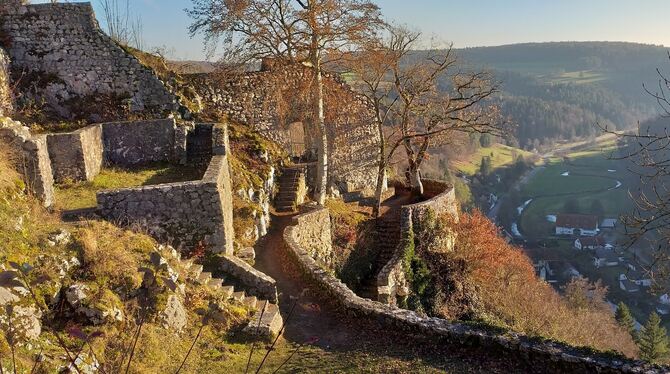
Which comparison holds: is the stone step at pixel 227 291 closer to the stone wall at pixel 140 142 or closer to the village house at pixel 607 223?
the stone wall at pixel 140 142

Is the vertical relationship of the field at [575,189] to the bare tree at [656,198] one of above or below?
below

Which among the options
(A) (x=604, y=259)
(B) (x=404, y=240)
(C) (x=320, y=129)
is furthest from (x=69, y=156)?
(A) (x=604, y=259)

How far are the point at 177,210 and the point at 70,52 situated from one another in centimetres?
870

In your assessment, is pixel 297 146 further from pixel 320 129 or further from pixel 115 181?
pixel 115 181

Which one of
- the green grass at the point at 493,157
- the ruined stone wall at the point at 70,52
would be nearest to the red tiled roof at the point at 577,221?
the green grass at the point at 493,157

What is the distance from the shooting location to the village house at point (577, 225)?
8356 cm

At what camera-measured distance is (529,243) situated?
80.1 meters

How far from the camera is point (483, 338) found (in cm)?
824

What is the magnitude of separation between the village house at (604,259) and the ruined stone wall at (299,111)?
201 feet

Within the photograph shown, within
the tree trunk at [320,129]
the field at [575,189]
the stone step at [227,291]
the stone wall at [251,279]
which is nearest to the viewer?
the stone step at [227,291]

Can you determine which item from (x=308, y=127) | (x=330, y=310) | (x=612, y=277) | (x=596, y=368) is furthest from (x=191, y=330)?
(x=612, y=277)

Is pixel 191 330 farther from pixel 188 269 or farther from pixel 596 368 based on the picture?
pixel 596 368

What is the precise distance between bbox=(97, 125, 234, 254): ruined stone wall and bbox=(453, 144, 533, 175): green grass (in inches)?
3524

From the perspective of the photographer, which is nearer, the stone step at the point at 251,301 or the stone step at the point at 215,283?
the stone step at the point at 215,283
